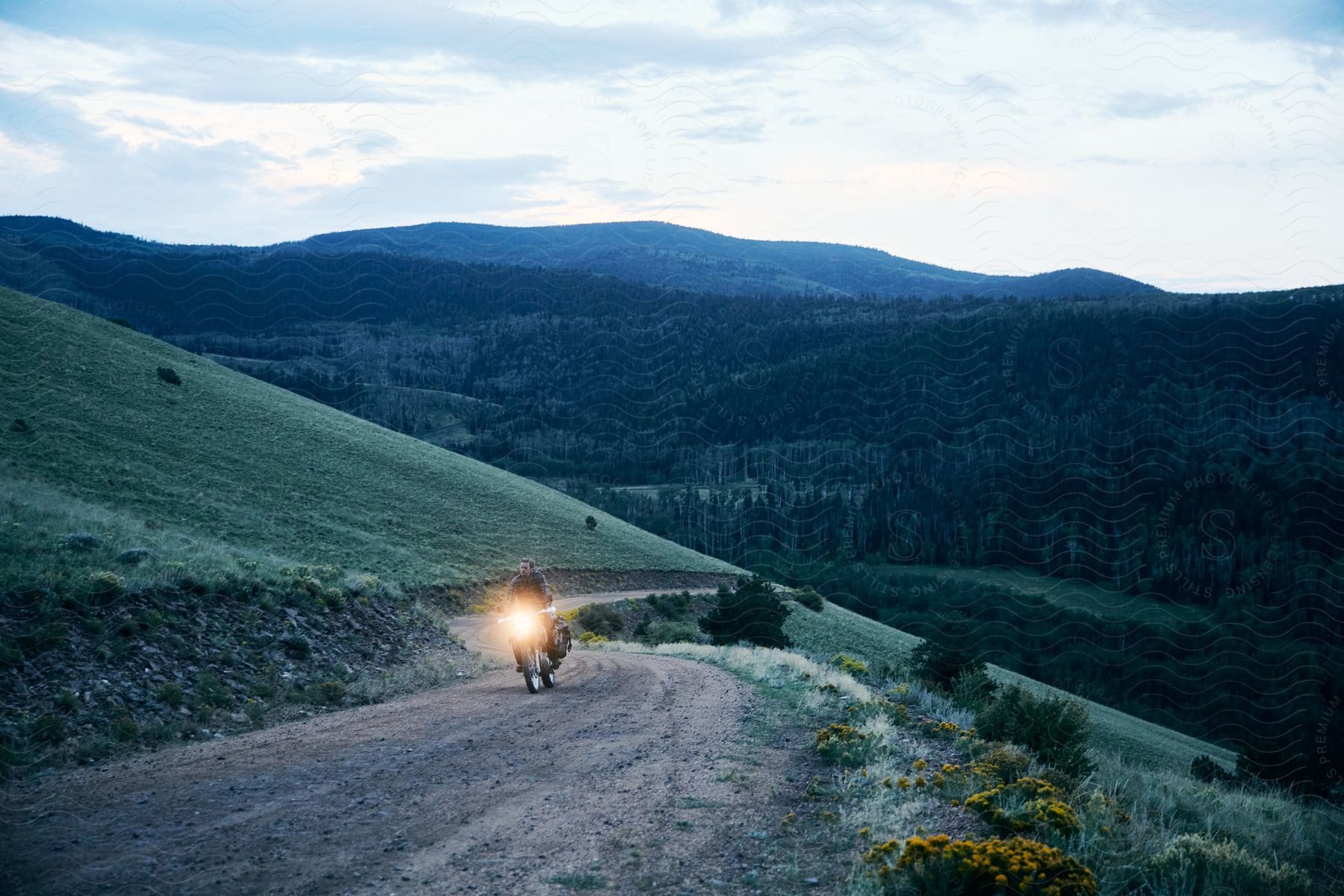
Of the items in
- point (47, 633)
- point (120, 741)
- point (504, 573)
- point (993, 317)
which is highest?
point (993, 317)

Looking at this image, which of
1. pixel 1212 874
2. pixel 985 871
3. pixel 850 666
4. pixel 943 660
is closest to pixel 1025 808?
pixel 1212 874

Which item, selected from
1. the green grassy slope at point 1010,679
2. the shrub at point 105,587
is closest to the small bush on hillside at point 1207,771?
the green grassy slope at point 1010,679

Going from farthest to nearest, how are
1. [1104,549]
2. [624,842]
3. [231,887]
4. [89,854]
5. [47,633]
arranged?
[1104,549] < [47,633] < [624,842] < [89,854] < [231,887]

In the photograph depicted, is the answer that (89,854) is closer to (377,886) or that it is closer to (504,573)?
(377,886)

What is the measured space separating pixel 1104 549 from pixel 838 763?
12892cm

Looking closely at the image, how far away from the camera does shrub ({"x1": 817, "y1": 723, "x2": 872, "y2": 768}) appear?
8.45 m

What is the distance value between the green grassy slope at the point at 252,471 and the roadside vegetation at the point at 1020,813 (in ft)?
65.9

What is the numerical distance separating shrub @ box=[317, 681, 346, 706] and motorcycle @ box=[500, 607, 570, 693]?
2.67 metres

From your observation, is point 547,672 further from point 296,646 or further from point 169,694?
point 169,694

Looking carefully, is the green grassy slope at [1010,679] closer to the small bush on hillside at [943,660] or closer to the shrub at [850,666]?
the small bush on hillside at [943,660]

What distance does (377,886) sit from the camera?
4980mm

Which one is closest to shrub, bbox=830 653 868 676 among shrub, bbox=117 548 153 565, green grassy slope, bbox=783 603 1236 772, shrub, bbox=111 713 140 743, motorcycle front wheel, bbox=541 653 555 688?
motorcycle front wheel, bbox=541 653 555 688

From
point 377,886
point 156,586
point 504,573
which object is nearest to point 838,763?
point 377,886

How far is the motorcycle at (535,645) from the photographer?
43.3 ft
